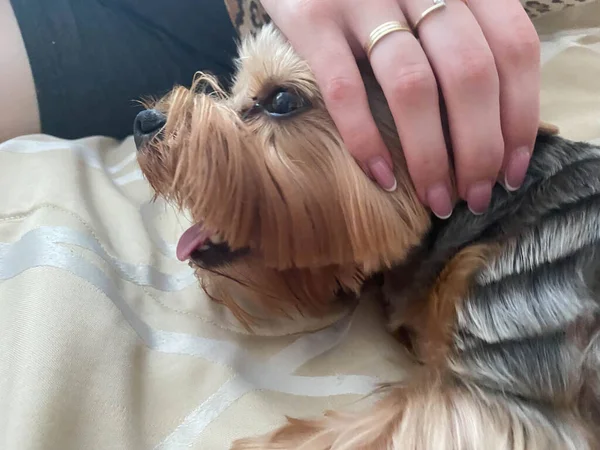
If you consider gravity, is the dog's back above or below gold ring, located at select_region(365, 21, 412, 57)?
below

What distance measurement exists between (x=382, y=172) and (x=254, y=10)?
1.79 feet

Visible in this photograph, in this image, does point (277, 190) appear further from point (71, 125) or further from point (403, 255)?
point (71, 125)

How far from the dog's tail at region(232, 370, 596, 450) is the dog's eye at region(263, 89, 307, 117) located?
418mm

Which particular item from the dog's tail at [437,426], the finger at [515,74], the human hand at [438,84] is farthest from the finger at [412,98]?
the dog's tail at [437,426]

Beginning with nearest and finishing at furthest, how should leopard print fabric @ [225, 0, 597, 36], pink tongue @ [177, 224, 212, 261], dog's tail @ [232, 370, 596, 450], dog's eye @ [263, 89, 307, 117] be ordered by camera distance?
dog's tail @ [232, 370, 596, 450] → dog's eye @ [263, 89, 307, 117] → pink tongue @ [177, 224, 212, 261] → leopard print fabric @ [225, 0, 597, 36]

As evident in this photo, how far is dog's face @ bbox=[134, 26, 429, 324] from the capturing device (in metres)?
0.87

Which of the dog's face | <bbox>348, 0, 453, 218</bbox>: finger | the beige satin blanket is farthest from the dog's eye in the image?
the beige satin blanket

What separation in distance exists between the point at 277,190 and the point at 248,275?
Result: 189 mm

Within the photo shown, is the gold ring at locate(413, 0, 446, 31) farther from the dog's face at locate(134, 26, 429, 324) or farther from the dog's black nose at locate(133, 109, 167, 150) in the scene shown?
the dog's black nose at locate(133, 109, 167, 150)

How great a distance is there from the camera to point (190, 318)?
992mm

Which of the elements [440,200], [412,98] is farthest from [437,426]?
[412,98]

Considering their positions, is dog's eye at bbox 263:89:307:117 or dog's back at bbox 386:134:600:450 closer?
dog's back at bbox 386:134:600:450

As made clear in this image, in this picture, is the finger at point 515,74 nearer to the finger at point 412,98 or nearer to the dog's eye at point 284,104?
the finger at point 412,98

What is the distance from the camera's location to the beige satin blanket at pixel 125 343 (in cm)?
82
